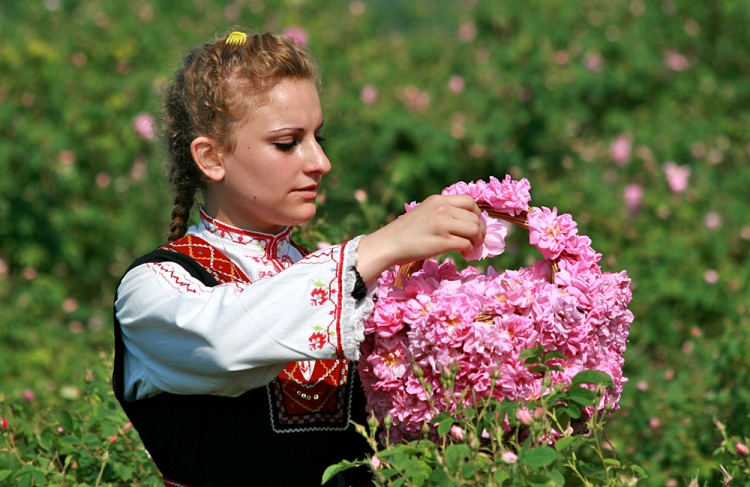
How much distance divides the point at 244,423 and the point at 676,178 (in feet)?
11.9

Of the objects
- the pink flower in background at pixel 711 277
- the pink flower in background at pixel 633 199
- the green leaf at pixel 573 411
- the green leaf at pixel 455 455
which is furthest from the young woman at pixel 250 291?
the pink flower in background at pixel 633 199

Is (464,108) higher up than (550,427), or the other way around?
(550,427)

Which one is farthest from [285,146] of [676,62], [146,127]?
[676,62]

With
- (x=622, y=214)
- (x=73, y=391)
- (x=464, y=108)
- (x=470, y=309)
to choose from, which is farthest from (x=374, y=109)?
(x=470, y=309)

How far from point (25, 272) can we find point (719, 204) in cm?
323

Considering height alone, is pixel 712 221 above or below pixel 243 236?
below

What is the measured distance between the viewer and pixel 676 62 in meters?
6.58

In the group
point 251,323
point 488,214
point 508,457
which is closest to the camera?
point 508,457

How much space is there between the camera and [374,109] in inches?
229

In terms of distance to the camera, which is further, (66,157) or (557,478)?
(66,157)

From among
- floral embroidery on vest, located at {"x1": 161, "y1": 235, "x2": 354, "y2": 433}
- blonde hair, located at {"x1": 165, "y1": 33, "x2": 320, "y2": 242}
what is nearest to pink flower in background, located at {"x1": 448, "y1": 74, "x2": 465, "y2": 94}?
blonde hair, located at {"x1": 165, "y1": 33, "x2": 320, "y2": 242}

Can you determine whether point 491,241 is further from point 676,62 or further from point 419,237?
point 676,62

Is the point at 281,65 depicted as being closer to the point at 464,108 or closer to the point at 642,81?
the point at 464,108

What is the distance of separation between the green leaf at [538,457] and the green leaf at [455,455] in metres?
0.09
